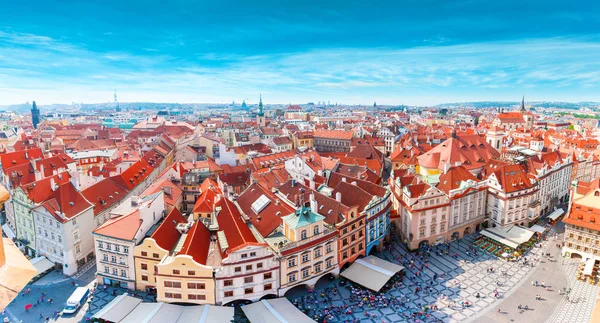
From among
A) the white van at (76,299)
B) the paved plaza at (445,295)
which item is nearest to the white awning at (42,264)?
the paved plaza at (445,295)

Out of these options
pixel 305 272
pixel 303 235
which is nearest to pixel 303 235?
pixel 303 235

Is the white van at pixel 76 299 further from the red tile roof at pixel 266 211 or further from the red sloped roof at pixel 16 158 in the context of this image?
the red sloped roof at pixel 16 158

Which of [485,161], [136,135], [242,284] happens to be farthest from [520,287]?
[136,135]

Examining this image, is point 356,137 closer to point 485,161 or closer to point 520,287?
point 485,161

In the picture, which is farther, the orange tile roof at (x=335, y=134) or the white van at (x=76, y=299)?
the orange tile roof at (x=335, y=134)

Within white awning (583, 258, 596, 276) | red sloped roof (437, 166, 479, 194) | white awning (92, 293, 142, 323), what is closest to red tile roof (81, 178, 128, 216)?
white awning (92, 293, 142, 323)

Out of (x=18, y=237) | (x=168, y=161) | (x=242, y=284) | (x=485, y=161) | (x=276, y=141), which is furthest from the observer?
(x=276, y=141)

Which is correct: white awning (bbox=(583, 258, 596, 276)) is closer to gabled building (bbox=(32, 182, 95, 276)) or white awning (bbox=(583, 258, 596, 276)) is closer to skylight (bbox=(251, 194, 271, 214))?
skylight (bbox=(251, 194, 271, 214))

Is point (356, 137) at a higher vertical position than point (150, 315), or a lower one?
higher
